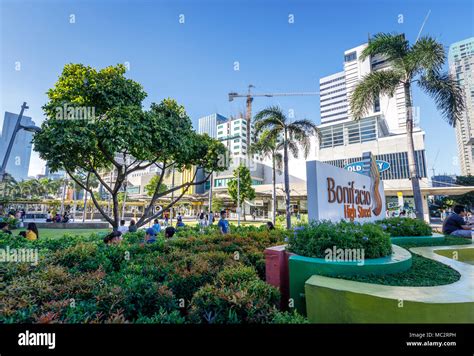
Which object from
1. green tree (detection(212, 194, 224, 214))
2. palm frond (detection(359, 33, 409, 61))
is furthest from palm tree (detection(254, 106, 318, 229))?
green tree (detection(212, 194, 224, 214))

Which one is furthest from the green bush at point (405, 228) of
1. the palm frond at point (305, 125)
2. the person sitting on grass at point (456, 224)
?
the palm frond at point (305, 125)

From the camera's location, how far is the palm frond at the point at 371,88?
493 inches

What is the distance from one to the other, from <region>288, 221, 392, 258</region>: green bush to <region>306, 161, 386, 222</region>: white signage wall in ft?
2.76

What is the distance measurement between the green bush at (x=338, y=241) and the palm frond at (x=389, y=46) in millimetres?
11626

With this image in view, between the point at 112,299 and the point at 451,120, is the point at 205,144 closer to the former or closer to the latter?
the point at 112,299

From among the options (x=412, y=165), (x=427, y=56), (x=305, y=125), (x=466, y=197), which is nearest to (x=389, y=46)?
(x=427, y=56)

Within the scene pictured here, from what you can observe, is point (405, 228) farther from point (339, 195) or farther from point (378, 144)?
point (378, 144)

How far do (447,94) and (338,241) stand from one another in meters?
11.8

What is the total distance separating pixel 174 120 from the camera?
9.50 metres

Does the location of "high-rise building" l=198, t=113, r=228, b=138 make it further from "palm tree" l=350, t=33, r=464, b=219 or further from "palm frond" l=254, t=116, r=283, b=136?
"palm tree" l=350, t=33, r=464, b=219

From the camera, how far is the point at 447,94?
1161cm

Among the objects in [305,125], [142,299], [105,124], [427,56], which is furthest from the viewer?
[305,125]
